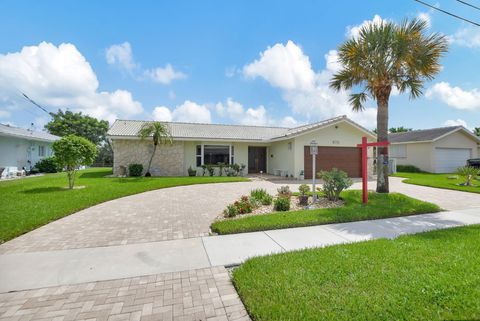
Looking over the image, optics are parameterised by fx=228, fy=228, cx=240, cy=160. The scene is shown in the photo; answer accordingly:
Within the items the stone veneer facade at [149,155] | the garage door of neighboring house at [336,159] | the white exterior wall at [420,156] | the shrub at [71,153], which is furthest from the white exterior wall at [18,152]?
the white exterior wall at [420,156]

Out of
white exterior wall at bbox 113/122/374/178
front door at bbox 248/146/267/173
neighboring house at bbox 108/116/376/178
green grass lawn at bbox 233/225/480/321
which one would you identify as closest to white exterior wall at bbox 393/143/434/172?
white exterior wall at bbox 113/122/374/178

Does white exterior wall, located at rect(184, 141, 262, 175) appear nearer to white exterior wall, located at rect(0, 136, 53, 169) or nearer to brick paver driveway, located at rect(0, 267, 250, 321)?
white exterior wall, located at rect(0, 136, 53, 169)

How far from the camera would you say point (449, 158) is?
2141 cm

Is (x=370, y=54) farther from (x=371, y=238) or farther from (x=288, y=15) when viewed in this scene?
(x=371, y=238)

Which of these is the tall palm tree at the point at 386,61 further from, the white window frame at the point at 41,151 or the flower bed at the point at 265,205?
the white window frame at the point at 41,151

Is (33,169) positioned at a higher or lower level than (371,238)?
higher

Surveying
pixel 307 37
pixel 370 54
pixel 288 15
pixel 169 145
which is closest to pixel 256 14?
pixel 288 15

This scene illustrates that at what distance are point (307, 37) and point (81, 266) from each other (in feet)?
40.7

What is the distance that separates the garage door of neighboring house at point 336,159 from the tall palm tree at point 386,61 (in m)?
6.70

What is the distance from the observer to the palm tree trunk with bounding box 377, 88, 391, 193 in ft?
30.3

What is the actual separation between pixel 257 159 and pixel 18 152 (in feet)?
65.4

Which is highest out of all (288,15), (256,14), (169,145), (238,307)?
(256,14)

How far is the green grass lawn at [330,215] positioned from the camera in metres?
5.59

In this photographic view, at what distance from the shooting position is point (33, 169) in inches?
790
